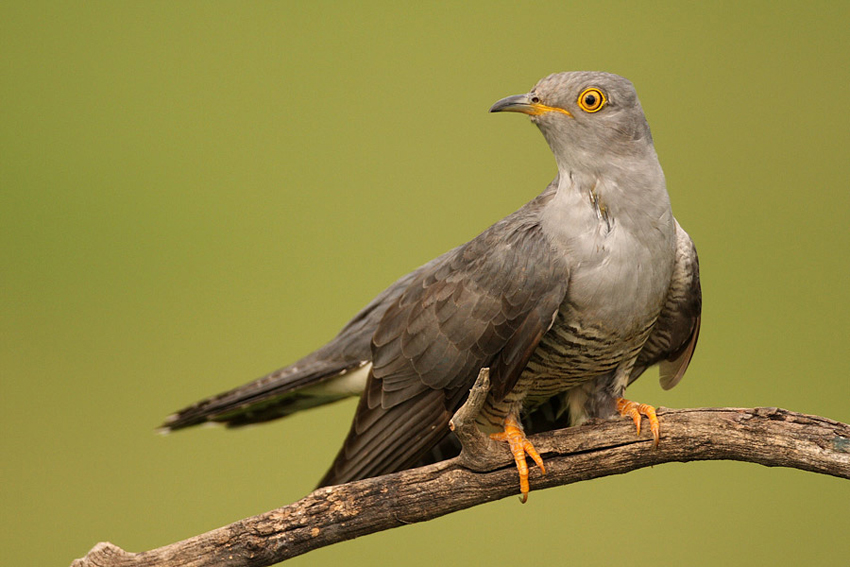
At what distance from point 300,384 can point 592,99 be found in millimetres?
1518

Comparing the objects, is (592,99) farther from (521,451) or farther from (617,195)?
(521,451)

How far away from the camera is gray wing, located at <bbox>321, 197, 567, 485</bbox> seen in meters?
2.38

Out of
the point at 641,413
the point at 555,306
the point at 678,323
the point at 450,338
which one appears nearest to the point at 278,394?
the point at 450,338

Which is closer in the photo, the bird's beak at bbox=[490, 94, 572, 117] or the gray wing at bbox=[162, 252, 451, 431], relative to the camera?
the bird's beak at bbox=[490, 94, 572, 117]

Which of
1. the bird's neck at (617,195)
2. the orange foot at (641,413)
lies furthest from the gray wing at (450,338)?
the orange foot at (641,413)

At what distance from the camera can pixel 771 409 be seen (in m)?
2.33

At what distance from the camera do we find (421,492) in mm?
2389

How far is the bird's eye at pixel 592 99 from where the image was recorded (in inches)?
90.8

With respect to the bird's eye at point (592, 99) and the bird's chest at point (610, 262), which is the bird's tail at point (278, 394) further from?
the bird's eye at point (592, 99)

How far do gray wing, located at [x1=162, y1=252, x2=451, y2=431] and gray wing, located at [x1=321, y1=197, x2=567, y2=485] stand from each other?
0.28m

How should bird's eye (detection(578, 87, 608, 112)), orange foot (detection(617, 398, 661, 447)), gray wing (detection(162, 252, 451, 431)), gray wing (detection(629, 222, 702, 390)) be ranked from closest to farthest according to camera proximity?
bird's eye (detection(578, 87, 608, 112)) → orange foot (detection(617, 398, 661, 447)) → gray wing (detection(629, 222, 702, 390)) → gray wing (detection(162, 252, 451, 431))

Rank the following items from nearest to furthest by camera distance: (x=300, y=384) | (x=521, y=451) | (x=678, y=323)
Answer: (x=521, y=451) < (x=678, y=323) < (x=300, y=384)

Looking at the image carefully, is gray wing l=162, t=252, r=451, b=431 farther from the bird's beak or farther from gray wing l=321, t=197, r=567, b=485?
the bird's beak

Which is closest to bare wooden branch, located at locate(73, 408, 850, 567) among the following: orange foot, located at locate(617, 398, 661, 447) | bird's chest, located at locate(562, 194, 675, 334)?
orange foot, located at locate(617, 398, 661, 447)
